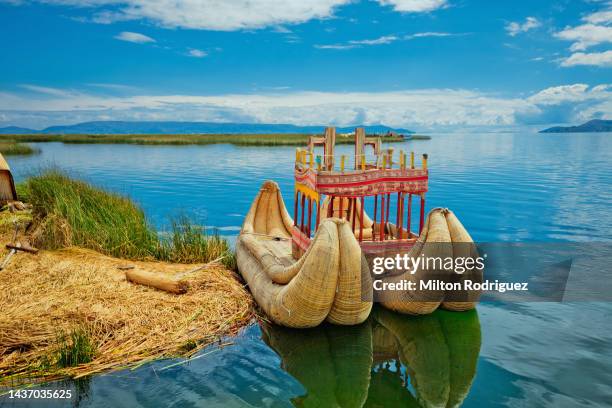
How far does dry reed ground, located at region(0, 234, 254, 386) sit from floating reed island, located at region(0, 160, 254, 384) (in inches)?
0.6

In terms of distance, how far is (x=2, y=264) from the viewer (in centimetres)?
957

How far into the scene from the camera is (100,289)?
8.70 meters

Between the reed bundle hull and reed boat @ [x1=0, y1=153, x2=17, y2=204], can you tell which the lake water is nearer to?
the reed bundle hull

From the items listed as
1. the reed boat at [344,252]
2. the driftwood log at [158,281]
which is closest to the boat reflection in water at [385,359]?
the reed boat at [344,252]

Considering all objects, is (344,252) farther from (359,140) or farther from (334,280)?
(359,140)

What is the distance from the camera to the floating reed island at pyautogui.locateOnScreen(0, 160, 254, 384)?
6926mm

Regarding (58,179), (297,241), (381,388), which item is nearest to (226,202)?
(58,179)

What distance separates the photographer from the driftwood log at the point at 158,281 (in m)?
8.80

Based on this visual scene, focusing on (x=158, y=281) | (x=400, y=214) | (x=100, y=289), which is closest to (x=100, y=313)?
(x=100, y=289)

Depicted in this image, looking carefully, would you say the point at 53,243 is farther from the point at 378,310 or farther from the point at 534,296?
the point at 534,296

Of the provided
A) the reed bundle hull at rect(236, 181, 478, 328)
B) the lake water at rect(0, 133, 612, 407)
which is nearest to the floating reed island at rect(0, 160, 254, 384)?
the lake water at rect(0, 133, 612, 407)

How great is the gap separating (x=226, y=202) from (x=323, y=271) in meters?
18.1

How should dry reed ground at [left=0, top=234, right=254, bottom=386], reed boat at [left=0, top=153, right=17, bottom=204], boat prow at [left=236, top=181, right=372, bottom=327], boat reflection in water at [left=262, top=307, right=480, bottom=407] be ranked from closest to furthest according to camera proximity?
boat reflection in water at [left=262, top=307, right=480, bottom=407] → dry reed ground at [left=0, top=234, right=254, bottom=386] → boat prow at [left=236, top=181, right=372, bottom=327] → reed boat at [left=0, top=153, right=17, bottom=204]

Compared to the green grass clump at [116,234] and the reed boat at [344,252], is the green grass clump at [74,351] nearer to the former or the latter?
the reed boat at [344,252]
